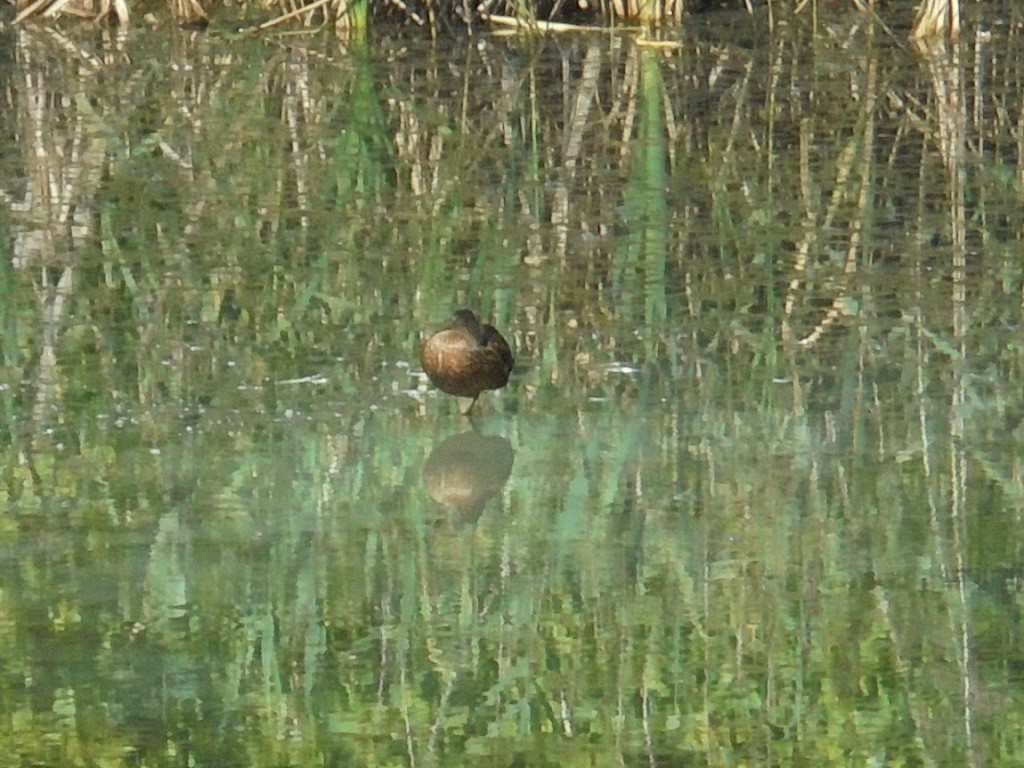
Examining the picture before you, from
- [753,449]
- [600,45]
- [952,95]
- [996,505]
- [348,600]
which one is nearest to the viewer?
[348,600]

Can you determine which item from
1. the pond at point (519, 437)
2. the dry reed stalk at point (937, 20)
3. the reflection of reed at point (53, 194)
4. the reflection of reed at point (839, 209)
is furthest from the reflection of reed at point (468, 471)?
the dry reed stalk at point (937, 20)

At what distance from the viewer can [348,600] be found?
178 inches

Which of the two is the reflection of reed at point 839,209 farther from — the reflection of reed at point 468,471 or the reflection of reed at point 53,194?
the reflection of reed at point 53,194

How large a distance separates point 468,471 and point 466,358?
0.28 meters

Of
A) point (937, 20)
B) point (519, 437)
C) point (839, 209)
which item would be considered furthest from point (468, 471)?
point (937, 20)

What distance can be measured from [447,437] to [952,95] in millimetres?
4508

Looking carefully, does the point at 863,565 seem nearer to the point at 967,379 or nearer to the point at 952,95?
the point at 967,379

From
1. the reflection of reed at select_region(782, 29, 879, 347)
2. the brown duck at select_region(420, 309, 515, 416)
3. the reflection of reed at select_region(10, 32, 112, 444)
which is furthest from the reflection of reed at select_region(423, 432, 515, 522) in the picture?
the reflection of reed at select_region(782, 29, 879, 347)

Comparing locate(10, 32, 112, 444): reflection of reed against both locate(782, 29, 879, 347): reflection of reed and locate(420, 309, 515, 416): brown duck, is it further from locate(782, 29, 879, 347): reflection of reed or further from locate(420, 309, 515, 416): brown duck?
locate(782, 29, 879, 347): reflection of reed

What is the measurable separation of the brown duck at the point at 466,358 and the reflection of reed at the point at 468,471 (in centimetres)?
13

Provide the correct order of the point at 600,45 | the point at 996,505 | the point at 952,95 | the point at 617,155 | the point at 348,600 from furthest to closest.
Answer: the point at 600,45 → the point at 952,95 → the point at 617,155 → the point at 996,505 → the point at 348,600

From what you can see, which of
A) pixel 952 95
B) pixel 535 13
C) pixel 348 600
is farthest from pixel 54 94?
pixel 348 600

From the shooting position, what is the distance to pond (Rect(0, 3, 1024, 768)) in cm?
409

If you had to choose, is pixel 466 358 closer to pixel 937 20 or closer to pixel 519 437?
pixel 519 437
